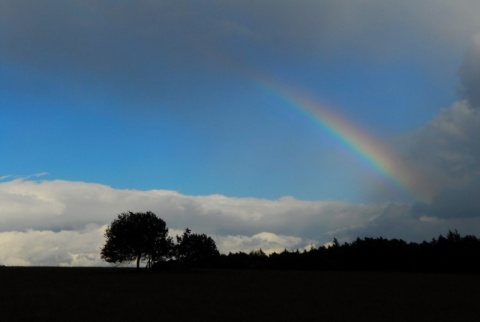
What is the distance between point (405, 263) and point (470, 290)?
67.8m

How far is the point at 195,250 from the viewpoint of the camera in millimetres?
125312

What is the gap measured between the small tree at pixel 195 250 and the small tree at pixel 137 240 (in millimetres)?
2846

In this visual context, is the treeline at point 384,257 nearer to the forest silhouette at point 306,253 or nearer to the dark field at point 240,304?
the forest silhouette at point 306,253

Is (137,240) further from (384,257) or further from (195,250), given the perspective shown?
(384,257)

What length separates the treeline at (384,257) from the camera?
437 feet

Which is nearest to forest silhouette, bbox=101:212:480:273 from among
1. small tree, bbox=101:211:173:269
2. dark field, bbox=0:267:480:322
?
small tree, bbox=101:211:173:269

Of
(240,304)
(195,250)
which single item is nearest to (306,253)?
(195,250)

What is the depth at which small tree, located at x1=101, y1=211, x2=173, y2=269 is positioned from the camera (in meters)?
117

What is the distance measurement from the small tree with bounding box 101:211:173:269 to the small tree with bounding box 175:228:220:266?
2.85 metres

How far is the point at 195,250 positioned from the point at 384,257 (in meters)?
59.1

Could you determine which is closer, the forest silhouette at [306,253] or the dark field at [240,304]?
the dark field at [240,304]

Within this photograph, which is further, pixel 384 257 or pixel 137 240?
pixel 384 257

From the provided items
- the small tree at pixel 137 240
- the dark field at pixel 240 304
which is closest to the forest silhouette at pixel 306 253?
the small tree at pixel 137 240

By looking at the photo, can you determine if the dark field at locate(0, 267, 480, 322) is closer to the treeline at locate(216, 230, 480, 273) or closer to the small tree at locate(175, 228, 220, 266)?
the small tree at locate(175, 228, 220, 266)
